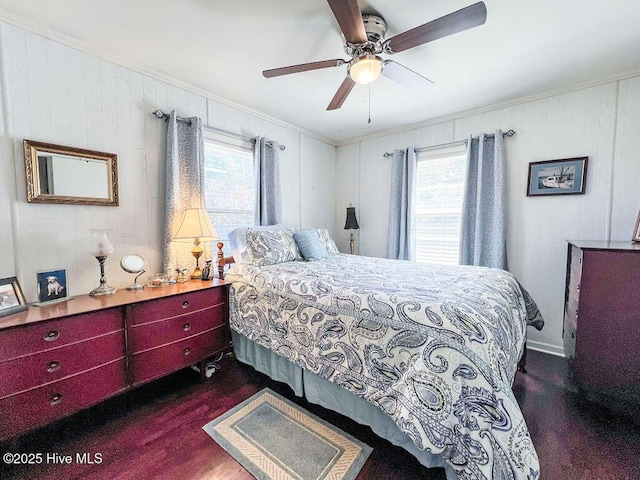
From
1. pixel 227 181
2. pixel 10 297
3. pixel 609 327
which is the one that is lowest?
pixel 609 327

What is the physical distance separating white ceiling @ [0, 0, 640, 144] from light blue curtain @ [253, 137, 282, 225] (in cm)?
53

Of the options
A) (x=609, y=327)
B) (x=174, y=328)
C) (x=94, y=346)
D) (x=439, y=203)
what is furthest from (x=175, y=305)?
(x=439, y=203)

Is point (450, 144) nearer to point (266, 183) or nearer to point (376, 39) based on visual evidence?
point (376, 39)

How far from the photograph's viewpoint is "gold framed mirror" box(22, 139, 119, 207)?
5.81 feet

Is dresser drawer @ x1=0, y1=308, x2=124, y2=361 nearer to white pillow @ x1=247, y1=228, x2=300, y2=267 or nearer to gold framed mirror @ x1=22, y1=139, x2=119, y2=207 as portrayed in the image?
gold framed mirror @ x1=22, y1=139, x2=119, y2=207

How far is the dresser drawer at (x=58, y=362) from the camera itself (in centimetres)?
132

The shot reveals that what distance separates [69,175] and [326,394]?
7.72 ft

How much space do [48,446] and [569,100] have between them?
474cm

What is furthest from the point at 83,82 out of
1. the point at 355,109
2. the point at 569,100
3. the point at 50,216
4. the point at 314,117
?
the point at 569,100

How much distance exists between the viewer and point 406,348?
4.24ft

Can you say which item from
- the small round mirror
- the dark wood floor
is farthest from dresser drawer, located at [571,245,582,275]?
the small round mirror

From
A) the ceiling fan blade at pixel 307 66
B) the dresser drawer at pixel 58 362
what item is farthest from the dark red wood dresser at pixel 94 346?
the ceiling fan blade at pixel 307 66

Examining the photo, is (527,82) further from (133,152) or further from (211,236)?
(133,152)

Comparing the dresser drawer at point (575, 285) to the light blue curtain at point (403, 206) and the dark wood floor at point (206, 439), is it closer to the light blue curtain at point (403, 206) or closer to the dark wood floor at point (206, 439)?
the dark wood floor at point (206, 439)
